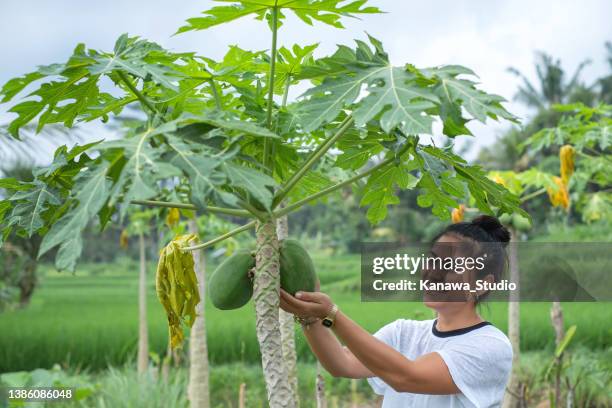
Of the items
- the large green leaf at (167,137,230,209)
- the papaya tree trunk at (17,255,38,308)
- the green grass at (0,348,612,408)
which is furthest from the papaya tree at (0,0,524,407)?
the papaya tree trunk at (17,255,38,308)

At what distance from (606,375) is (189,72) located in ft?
16.1

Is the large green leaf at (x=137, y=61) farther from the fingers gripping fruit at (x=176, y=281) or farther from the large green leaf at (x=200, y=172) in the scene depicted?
the fingers gripping fruit at (x=176, y=281)

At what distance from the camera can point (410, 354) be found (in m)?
2.23

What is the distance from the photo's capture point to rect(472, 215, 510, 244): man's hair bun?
2.15 meters

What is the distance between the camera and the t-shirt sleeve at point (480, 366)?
6.28ft

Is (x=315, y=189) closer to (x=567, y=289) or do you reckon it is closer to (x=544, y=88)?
(x=567, y=289)

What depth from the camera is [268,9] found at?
5.59 feet

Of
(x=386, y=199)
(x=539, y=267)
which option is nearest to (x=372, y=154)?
(x=386, y=199)

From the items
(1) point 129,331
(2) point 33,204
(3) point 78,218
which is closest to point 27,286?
(1) point 129,331

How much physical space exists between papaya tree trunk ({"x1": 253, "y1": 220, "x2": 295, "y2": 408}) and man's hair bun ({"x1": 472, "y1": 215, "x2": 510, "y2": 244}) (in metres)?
0.79

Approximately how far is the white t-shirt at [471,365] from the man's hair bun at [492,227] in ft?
0.90

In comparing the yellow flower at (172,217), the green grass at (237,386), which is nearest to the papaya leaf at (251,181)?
the yellow flower at (172,217)

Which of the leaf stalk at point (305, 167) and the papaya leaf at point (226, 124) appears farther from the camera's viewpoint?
the leaf stalk at point (305, 167)

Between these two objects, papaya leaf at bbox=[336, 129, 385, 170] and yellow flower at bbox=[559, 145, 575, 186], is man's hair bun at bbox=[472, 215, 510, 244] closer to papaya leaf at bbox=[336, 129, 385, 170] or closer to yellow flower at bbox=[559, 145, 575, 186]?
papaya leaf at bbox=[336, 129, 385, 170]
